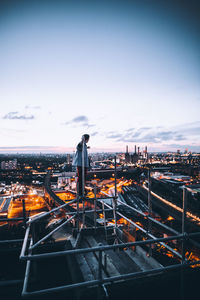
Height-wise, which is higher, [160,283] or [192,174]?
[160,283]

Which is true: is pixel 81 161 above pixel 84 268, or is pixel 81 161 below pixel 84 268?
above

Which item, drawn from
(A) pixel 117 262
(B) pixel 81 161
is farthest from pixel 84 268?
(B) pixel 81 161

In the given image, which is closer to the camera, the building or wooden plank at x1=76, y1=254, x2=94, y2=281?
wooden plank at x1=76, y1=254, x2=94, y2=281

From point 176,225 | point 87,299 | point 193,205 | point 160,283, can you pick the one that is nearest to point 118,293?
point 87,299

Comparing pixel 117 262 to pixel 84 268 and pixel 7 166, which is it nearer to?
pixel 84 268

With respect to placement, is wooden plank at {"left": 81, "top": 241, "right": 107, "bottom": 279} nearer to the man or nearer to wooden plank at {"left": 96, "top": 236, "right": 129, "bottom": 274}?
wooden plank at {"left": 96, "top": 236, "right": 129, "bottom": 274}

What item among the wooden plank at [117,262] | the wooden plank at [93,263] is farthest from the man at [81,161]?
the wooden plank at [117,262]

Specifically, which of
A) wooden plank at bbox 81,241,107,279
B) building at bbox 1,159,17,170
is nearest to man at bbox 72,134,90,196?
→ wooden plank at bbox 81,241,107,279

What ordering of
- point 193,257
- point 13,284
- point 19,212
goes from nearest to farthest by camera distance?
point 13,284, point 193,257, point 19,212

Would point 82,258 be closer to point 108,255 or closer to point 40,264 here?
point 108,255

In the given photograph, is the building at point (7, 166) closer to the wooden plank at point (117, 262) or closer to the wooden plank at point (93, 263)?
the wooden plank at point (93, 263)

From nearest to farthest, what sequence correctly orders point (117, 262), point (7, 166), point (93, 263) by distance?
point (93, 263) → point (117, 262) → point (7, 166)
